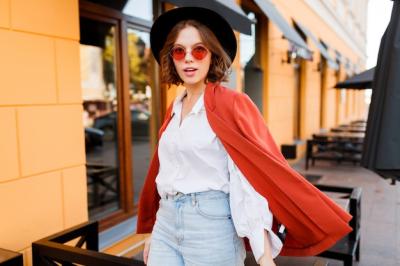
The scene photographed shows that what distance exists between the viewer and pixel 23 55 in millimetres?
2795

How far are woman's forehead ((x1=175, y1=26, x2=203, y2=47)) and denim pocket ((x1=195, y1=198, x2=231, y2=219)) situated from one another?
27.2 inches

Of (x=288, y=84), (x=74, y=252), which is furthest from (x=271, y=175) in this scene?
(x=288, y=84)

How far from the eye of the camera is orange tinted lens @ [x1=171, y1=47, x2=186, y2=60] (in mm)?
1773

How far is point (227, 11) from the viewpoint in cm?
334

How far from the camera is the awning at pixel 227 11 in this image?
2.94 m

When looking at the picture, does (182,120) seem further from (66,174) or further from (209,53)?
(66,174)

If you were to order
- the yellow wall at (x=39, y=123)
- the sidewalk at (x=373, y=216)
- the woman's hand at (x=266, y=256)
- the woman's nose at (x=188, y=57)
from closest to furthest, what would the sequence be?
the woman's hand at (x=266, y=256) < the woman's nose at (x=188, y=57) < the yellow wall at (x=39, y=123) < the sidewalk at (x=373, y=216)

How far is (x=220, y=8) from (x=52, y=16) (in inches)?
50.9

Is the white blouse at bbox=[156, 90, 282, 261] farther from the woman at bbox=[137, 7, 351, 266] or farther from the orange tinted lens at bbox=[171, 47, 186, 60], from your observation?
the orange tinted lens at bbox=[171, 47, 186, 60]

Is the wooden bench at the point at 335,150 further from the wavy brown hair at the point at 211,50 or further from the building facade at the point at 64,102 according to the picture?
the wavy brown hair at the point at 211,50

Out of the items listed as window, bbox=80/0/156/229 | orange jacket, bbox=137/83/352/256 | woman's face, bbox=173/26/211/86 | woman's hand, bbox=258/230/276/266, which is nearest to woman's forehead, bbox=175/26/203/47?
woman's face, bbox=173/26/211/86

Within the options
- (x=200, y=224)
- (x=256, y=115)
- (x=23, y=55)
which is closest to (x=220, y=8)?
(x=23, y=55)

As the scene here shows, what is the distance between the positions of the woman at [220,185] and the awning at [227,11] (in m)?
1.18

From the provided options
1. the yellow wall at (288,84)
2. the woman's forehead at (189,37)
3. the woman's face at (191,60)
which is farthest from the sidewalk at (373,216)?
the woman's forehead at (189,37)
